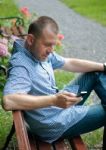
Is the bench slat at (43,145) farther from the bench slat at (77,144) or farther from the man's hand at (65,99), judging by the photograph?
the man's hand at (65,99)

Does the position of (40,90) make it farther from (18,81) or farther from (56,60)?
(56,60)

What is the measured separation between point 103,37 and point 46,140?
28.3ft

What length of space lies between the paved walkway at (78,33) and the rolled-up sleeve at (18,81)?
6.12 m

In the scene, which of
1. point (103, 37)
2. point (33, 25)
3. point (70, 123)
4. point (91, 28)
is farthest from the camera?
point (91, 28)

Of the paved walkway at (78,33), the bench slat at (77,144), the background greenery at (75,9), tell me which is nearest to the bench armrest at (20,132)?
the bench slat at (77,144)

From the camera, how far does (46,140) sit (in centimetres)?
431

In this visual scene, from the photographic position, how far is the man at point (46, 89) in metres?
3.67

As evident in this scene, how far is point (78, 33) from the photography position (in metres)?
13.4

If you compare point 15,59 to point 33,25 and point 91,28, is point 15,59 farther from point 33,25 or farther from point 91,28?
point 91,28

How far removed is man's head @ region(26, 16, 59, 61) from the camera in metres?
3.92

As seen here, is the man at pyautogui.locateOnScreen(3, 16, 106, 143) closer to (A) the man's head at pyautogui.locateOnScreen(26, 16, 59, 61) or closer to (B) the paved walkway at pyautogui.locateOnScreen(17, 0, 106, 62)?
(A) the man's head at pyautogui.locateOnScreen(26, 16, 59, 61)

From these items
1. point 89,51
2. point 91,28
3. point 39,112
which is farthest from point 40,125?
point 91,28

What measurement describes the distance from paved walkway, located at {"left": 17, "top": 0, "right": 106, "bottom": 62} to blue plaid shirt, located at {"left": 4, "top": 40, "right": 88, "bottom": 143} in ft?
18.8

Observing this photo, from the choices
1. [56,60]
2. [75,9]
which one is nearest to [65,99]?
[56,60]
